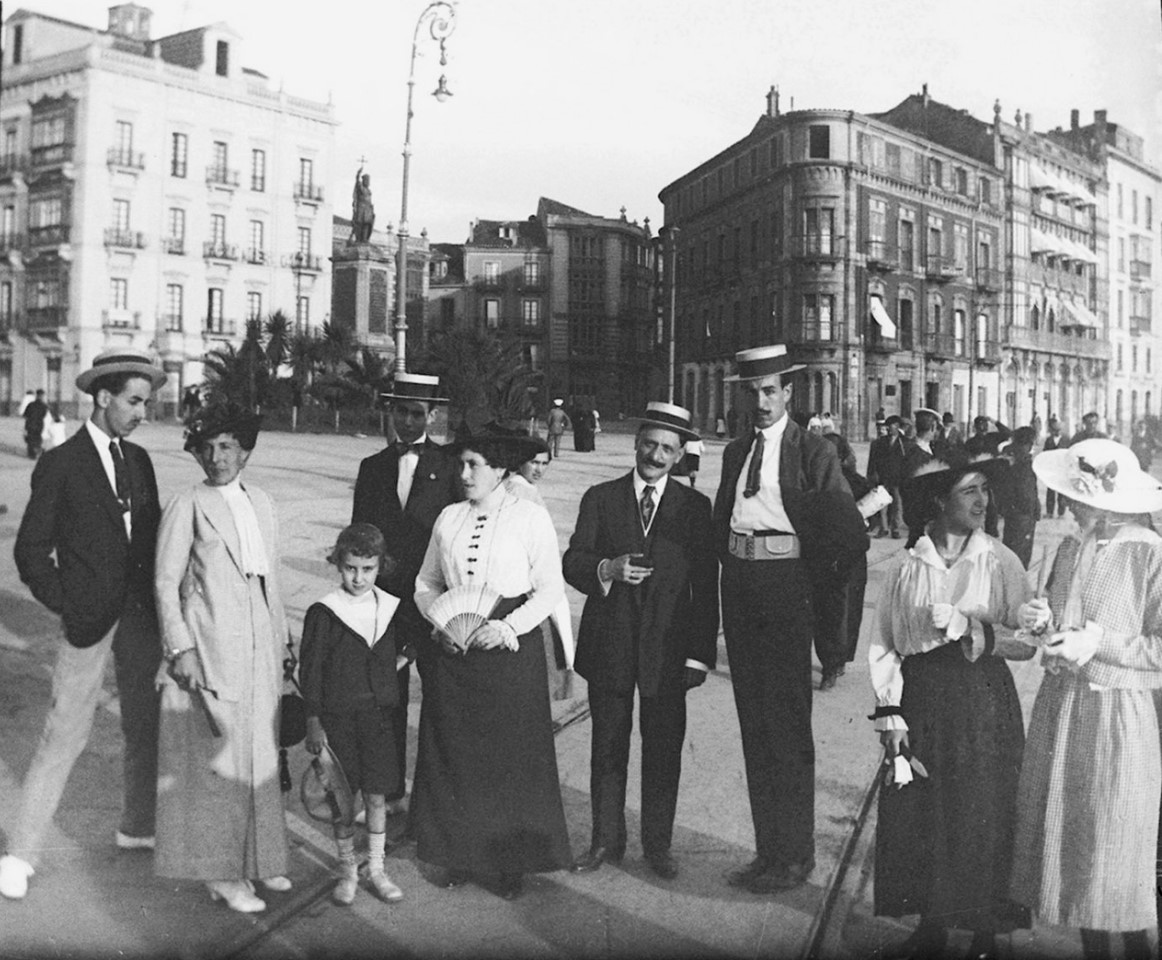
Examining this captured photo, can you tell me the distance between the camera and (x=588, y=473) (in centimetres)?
582

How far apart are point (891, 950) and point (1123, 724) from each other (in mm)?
863

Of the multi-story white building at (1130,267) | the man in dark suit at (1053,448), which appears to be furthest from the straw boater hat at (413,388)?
the multi-story white building at (1130,267)

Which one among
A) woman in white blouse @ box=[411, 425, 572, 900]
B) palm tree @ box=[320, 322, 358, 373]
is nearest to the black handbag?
woman in white blouse @ box=[411, 425, 572, 900]

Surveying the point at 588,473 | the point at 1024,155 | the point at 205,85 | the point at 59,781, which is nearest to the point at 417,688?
the point at 588,473

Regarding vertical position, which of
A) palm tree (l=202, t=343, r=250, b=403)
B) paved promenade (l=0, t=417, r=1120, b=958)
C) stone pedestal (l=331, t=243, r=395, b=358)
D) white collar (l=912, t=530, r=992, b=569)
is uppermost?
stone pedestal (l=331, t=243, r=395, b=358)

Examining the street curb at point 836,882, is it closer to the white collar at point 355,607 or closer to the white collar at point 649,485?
the white collar at point 649,485

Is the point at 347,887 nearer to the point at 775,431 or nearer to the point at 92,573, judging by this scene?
the point at 92,573

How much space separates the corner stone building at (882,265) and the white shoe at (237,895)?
8.05 feet

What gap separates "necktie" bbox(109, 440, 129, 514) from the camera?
333 centimetres

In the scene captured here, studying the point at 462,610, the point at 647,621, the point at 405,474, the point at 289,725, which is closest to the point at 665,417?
the point at 647,621

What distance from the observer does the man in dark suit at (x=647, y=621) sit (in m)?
3.40

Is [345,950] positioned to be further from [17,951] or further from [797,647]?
[797,647]

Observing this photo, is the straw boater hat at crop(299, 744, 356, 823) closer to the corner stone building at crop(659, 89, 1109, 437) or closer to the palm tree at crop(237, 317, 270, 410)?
the corner stone building at crop(659, 89, 1109, 437)

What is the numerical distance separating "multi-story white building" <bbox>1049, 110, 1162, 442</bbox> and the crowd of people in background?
0.75 ft
